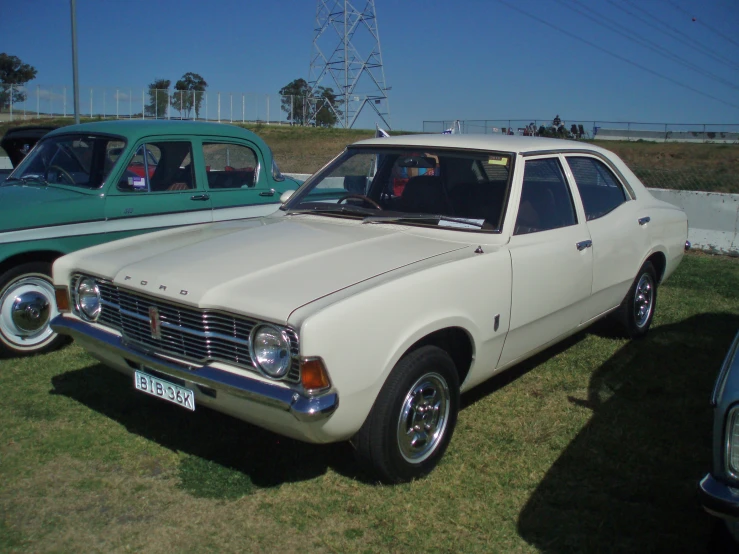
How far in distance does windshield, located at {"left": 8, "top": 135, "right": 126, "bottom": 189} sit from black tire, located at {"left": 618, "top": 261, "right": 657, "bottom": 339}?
15.0ft

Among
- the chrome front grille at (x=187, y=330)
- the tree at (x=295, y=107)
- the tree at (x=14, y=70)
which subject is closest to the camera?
the chrome front grille at (x=187, y=330)

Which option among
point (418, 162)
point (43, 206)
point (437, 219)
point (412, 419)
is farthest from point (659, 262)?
point (43, 206)

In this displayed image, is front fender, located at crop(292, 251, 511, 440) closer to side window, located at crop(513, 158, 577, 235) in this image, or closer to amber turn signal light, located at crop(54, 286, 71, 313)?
side window, located at crop(513, 158, 577, 235)

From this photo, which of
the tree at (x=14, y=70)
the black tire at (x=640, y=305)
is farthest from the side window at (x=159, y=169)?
the tree at (x=14, y=70)

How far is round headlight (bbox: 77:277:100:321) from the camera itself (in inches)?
157

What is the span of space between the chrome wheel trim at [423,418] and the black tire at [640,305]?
2.59 m

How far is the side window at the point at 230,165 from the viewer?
7.02m

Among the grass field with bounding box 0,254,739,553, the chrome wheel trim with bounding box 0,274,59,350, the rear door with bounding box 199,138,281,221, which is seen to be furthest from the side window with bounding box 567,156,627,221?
the chrome wheel trim with bounding box 0,274,59,350

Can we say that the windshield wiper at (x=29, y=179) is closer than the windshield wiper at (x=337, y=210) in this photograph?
No

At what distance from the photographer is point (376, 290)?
3.25 m

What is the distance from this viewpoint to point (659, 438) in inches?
168

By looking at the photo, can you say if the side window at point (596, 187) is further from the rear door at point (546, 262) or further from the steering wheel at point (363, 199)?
the steering wheel at point (363, 199)

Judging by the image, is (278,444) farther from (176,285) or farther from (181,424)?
(176,285)

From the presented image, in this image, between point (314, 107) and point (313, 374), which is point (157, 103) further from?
point (313, 374)
